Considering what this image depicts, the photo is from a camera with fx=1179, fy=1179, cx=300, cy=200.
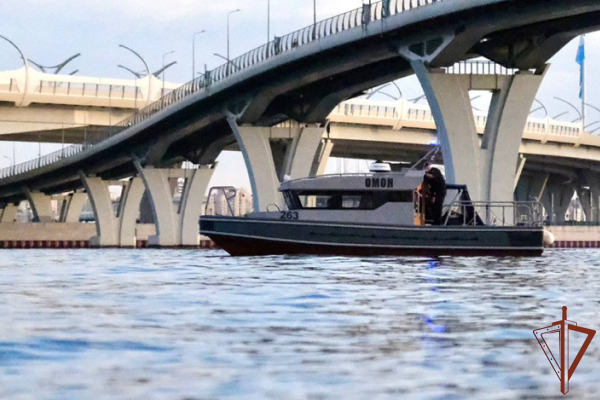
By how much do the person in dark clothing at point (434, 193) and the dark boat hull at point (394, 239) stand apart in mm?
2189

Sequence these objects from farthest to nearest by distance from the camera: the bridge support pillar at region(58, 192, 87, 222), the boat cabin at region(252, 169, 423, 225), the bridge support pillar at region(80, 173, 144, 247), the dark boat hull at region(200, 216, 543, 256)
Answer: the bridge support pillar at region(58, 192, 87, 222) → the bridge support pillar at region(80, 173, 144, 247) → the boat cabin at region(252, 169, 423, 225) → the dark boat hull at region(200, 216, 543, 256)

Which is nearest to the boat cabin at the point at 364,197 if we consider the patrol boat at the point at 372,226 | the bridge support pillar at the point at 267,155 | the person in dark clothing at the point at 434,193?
the patrol boat at the point at 372,226

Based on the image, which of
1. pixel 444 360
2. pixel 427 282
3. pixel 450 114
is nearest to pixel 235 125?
pixel 450 114

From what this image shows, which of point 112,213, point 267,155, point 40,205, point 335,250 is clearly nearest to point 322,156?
point 267,155

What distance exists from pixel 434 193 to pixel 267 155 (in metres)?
33.9

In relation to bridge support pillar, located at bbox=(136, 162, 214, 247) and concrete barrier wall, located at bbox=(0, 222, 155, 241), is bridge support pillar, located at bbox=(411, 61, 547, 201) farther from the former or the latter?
concrete barrier wall, located at bbox=(0, 222, 155, 241)

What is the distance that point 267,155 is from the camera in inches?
3334

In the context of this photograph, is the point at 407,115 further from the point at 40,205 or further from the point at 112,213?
the point at 40,205

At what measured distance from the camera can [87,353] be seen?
48.7ft

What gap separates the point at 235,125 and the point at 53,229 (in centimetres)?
7397

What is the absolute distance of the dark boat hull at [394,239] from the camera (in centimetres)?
4975

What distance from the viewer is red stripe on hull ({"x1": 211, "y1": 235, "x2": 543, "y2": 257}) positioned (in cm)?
5022

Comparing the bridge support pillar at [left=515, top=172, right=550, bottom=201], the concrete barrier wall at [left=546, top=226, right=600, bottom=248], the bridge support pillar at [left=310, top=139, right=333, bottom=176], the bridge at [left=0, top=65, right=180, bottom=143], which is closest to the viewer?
the bridge support pillar at [left=310, top=139, right=333, bottom=176]

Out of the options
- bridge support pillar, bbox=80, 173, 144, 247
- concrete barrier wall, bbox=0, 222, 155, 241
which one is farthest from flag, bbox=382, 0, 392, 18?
concrete barrier wall, bbox=0, 222, 155, 241
